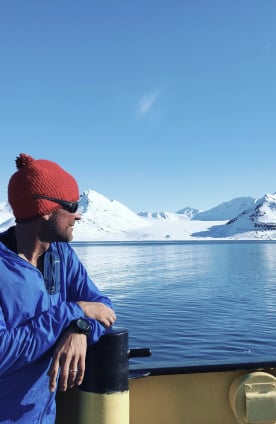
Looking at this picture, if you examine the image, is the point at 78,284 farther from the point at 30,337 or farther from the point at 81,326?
the point at 30,337

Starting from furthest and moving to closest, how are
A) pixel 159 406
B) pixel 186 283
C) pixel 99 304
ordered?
pixel 186 283 → pixel 159 406 → pixel 99 304

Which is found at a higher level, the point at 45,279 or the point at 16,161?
the point at 16,161

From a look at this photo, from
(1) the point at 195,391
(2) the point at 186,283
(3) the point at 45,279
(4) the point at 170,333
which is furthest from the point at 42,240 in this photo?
(2) the point at 186,283

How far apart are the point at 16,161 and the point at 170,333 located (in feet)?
49.5

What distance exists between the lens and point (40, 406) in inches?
87.8

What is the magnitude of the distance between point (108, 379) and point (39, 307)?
0.79 metres

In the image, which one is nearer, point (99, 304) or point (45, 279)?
point (45, 279)

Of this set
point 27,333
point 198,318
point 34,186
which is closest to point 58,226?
point 34,186

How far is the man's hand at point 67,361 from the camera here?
2.08m

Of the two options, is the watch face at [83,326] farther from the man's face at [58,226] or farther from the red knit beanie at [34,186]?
the red knit beanie at [34,186]

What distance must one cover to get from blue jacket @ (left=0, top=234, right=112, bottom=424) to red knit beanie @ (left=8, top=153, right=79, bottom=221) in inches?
8.5

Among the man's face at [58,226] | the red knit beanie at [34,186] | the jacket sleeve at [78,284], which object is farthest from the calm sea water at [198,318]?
the red knit beanie at [34,186]

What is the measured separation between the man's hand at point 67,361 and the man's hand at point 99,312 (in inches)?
8.4

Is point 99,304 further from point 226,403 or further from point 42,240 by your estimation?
point 226,403
